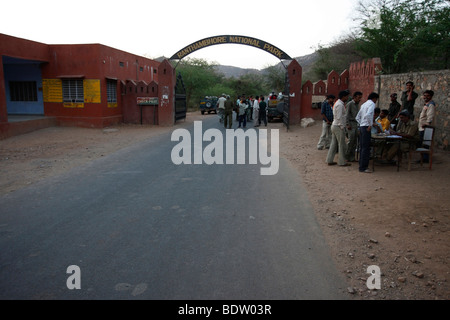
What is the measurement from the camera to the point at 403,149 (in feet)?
28.3

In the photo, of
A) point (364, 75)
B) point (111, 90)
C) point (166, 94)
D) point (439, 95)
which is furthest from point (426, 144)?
point (111, 90)

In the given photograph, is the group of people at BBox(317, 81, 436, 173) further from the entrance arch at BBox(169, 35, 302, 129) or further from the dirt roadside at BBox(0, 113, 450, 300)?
the entrance arch at BBox(169, 35, 302, 129)

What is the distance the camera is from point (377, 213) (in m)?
5.57

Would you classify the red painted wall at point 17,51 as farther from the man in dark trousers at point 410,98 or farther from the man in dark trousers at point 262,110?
the man in dark trousers at point 410,98

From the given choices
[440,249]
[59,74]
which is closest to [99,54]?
[59,74]

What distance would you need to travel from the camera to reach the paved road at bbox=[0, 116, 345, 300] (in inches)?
136

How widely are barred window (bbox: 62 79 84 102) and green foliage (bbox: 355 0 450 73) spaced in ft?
52.9

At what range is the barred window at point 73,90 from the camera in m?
20.2

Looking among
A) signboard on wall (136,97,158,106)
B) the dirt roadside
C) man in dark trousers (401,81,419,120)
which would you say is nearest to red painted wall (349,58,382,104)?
man in dark trousers (401,81,419,120)

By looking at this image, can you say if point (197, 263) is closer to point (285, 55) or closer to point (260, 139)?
point (260, 139)

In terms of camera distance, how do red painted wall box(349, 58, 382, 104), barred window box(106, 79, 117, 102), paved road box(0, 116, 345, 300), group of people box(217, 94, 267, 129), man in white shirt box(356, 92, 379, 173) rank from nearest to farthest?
paved road box(0, 116, 345, 300), man in white shirt box(356, 92, 379, 173), red painted wall box(349, 58, 382, 104), group of people box(217, 94, 267, 129), barred window box(106, 79, 117, 102)

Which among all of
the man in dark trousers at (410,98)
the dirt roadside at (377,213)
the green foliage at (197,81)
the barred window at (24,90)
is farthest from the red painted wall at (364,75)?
the green foliage at (197,81)

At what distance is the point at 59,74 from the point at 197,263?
19.6 meters

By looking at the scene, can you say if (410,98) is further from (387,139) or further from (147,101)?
(147,101)
